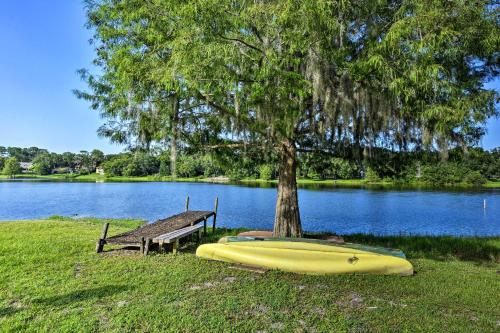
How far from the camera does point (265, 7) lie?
5.82 m

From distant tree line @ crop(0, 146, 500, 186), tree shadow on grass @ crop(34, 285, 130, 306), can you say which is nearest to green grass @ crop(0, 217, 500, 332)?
tree shadow on grass @ crop(34, 285, 130, 306)

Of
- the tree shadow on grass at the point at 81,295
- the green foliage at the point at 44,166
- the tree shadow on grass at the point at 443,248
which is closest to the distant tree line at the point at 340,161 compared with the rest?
the tree shadow on grass at the point at 443,248

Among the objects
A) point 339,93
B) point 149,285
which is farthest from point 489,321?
point 149,285

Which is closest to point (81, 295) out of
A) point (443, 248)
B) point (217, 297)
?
point (217, 297)

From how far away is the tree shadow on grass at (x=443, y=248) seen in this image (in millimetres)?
9164

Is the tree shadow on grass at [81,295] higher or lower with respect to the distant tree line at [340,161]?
lower

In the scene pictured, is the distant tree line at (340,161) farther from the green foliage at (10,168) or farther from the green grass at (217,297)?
the green foliage at (10,168)

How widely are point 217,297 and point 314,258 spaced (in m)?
2.31

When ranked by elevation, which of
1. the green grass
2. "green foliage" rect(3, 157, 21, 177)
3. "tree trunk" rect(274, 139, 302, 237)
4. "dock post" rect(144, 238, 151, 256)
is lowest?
the green grass

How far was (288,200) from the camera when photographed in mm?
9594

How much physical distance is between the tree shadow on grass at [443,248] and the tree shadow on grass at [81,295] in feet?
23.1

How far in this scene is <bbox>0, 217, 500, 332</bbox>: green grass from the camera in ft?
13.6

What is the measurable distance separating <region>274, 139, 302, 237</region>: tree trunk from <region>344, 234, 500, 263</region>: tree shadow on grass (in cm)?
310

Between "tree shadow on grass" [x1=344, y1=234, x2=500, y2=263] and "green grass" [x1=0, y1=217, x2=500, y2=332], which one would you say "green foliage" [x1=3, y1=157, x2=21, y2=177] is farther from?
"tree shadow on grass" [x1=344, y1=234, x2=500, y2=263]
